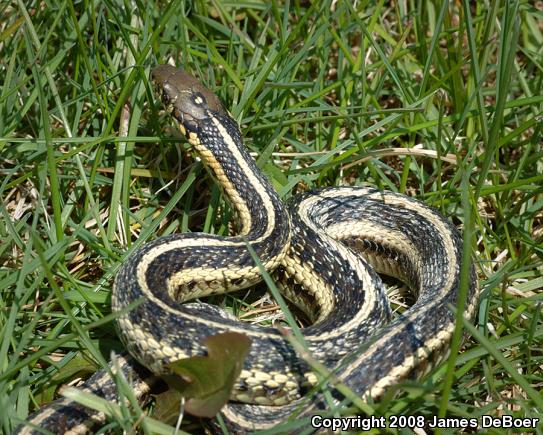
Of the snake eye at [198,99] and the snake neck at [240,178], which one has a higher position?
the snake eye at [198,99]

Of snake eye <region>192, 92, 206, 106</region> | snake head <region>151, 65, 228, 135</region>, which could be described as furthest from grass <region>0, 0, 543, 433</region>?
snake eye <region>192, 92, 206, 106</region>

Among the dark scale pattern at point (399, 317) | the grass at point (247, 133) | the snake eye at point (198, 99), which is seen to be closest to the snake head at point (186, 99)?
the snake eye at point (198, 99)

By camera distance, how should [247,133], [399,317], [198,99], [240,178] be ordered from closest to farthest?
[399,317], [240,178], [198,99], [247,133]

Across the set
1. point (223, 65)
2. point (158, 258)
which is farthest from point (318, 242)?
point (223, 65)

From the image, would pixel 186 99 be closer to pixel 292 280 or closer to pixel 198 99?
pixel 198 99

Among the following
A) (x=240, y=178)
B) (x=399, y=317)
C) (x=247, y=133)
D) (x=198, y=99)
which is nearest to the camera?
(x=399, y=317)

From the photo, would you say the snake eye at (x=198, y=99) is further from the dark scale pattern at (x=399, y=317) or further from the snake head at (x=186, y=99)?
the dark scale pattern at (x=399, y=317)

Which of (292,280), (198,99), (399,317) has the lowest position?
(292,280)

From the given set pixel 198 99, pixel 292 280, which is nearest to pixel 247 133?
pixel 198 99

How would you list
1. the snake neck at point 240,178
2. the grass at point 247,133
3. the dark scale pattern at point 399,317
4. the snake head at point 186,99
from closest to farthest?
1. the dark scale pattern at point 399,317
2. the grass at point 247,133
3. the snake neck at point 240,178
4. the snake head at point 186,99
